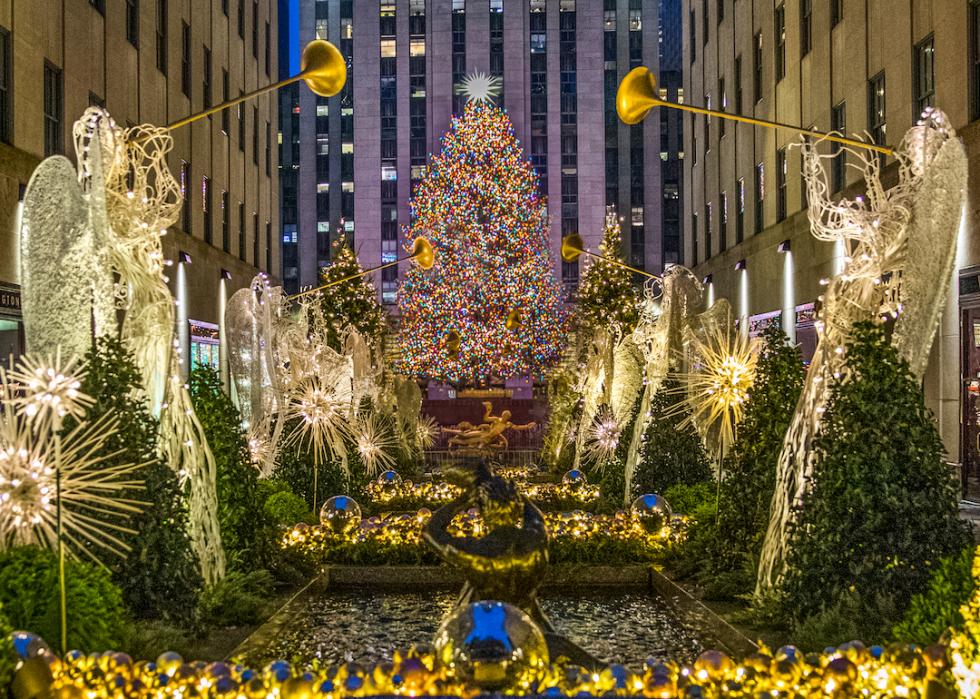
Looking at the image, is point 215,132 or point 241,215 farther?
point 241,215

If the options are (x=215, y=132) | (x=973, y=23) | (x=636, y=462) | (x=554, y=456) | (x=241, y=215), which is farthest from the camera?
(x=241, y=215)

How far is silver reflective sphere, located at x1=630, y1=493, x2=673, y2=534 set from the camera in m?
11.8

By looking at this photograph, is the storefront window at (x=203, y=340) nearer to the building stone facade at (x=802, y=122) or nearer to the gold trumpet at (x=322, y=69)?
the building stone facade at (x=802, y=122)

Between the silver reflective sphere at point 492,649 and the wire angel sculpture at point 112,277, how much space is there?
3.58 metres

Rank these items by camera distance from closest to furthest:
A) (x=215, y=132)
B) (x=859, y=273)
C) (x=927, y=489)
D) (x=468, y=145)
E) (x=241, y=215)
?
(x=927, y=489) < (x=859, y=273) < (x=215, y=132) < (x=241, y=215) < (x=468, y=145)

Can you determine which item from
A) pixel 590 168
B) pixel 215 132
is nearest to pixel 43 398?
pixel 215 132

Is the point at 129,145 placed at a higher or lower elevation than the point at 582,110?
lower

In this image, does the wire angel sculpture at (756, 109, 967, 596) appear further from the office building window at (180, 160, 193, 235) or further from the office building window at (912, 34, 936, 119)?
the office building window at (180, 160, 193, 235)

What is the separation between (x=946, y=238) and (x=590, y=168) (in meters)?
51.0

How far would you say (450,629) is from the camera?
5.67 m

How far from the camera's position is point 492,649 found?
5.52m

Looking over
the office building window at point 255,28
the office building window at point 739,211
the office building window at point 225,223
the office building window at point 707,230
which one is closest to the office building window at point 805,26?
the office building window at point 739,211

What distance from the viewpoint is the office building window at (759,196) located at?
98.2ft

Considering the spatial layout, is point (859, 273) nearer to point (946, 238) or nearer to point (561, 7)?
point (946, 238)
